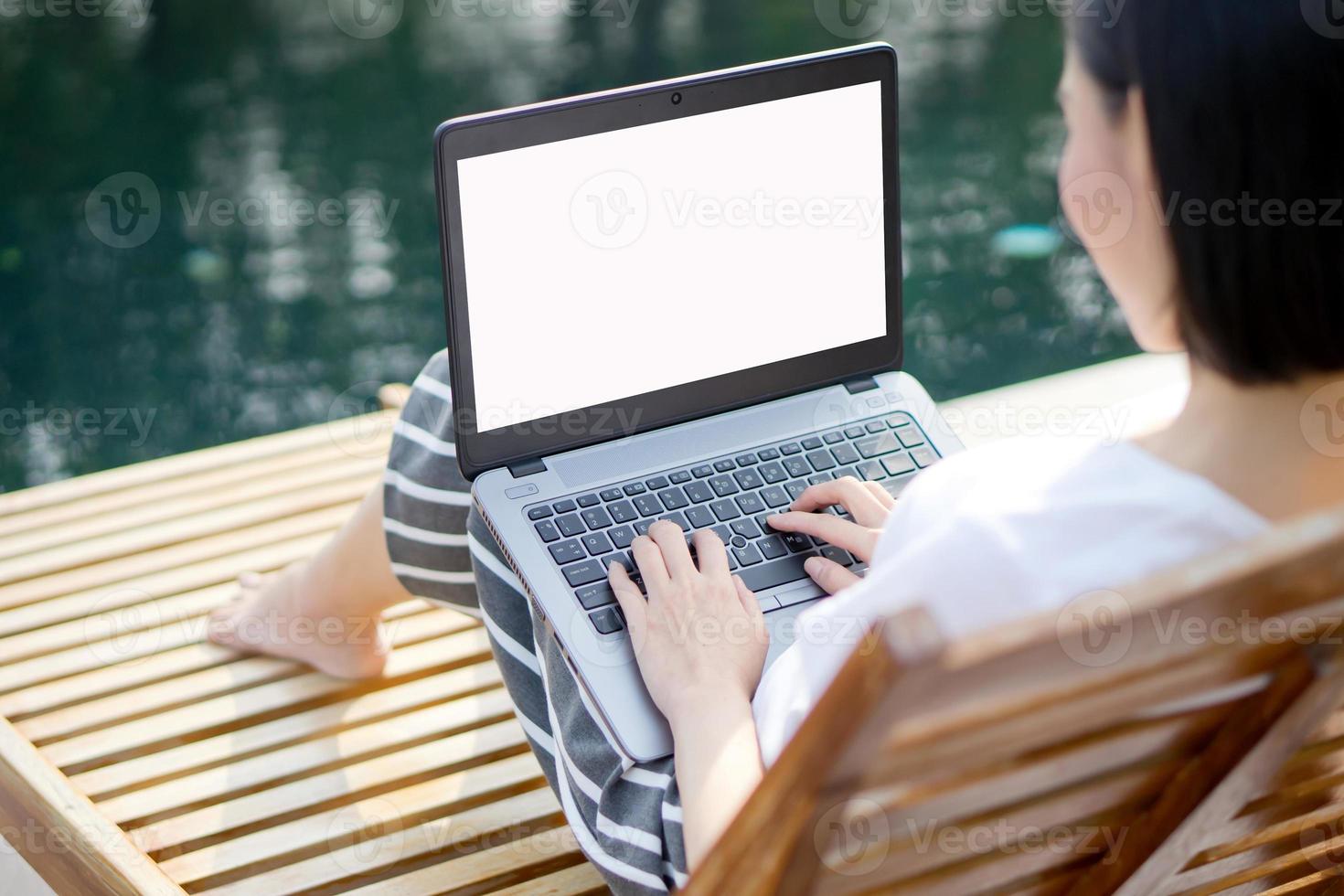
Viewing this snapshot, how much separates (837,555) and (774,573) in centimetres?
5

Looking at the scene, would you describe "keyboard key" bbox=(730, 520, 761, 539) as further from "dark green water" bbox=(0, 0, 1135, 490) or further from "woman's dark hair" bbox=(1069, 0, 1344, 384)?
"dark green water" bbox=(0, 0, 1135, 490)

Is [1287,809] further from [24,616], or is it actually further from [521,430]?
[24,616]

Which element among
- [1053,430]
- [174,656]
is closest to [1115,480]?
[174,656]

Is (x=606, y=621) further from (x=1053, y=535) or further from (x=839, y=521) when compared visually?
(x=1053, y=535)

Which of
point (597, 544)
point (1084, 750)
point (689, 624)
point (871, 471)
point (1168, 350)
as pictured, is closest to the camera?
point (1084, 750)

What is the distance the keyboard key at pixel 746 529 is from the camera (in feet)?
3.20

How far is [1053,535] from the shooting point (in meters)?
0.59

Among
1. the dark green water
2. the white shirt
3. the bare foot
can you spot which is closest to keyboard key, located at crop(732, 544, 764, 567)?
the white shirt

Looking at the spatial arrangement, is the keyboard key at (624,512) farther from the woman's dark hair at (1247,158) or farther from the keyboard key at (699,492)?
the woman's dark hair at (1247,158)

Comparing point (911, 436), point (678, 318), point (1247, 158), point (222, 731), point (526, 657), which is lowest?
point (222, 731)

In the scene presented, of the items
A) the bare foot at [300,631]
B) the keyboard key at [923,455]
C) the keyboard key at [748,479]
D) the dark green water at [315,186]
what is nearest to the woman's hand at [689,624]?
the keyboard key at [748,479]

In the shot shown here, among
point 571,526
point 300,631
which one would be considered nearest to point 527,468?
point 571,526

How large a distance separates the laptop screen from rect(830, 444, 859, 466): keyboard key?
0.29ft

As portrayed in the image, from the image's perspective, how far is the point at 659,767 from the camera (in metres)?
0.81
